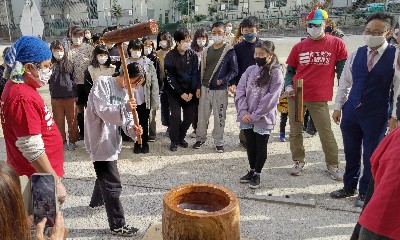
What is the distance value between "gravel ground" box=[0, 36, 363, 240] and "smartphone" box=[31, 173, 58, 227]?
1895mm

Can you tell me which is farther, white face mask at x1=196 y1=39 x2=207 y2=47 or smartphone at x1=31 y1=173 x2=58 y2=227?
white face mask at x1=196 y1=39 x2=207 y2=47

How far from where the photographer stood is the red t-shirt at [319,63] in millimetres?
4746

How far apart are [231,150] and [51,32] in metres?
35.3

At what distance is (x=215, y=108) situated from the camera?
233 inches

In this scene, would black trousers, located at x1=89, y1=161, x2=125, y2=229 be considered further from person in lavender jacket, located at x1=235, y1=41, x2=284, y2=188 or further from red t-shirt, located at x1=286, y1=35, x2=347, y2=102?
red t-shirt, located at x1=286, y1=35, x2=347, y2=102

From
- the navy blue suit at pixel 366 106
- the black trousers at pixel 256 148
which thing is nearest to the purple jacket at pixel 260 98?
the black trousers at pixel 256 148

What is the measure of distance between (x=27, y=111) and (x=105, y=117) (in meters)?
0.86

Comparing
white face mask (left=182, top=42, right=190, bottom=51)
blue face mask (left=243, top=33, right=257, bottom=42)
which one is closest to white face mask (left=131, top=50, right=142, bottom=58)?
white face mask (left=182, top=42, right=190, bottom=51)

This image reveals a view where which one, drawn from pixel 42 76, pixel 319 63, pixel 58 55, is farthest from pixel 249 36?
A: pixel 42 76

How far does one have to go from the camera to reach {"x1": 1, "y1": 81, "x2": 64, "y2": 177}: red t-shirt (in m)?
2.54

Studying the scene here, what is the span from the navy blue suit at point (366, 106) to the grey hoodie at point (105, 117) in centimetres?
240

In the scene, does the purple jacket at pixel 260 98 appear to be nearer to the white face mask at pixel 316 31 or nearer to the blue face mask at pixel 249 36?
the white face mask at pixel 316 31

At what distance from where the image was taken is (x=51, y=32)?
36812 millimetres

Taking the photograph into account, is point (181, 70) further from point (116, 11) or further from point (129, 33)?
point (116, 11)
